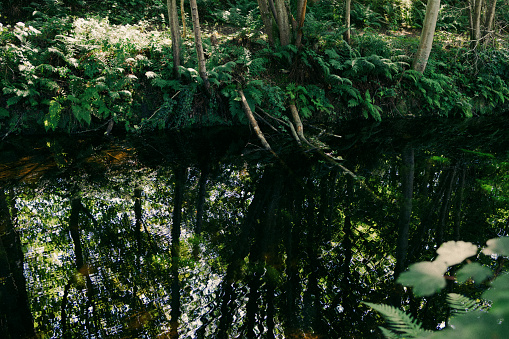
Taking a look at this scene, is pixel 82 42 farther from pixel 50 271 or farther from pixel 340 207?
pixel 340 207

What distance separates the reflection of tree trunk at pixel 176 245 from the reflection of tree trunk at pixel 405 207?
99.4 inches

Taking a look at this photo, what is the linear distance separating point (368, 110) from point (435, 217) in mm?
7044

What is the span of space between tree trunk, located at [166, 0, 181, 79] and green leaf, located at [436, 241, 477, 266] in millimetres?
9264

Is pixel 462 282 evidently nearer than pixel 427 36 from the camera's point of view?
Yes

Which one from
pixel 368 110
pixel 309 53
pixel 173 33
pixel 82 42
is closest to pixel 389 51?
pixel 368 110

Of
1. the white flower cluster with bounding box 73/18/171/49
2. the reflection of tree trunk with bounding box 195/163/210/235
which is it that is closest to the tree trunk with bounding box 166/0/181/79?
the white flower cluster with bounding box 73/18/171/49

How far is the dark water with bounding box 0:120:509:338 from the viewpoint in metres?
3.46

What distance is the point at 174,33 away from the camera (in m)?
9.55

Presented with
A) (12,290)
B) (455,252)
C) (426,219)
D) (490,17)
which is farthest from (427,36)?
(12,290)

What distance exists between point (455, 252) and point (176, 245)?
3802 millimetres

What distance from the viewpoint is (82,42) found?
9.55 metres

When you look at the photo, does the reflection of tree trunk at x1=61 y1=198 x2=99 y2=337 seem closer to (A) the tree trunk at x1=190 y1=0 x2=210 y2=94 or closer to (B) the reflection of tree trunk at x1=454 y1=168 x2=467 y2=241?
(B) the reflection of tree trunk at x1=454 y1=168 x2=467 y2=241

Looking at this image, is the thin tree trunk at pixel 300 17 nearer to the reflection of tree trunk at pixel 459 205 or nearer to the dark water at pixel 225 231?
the dark water at pixel 225 231

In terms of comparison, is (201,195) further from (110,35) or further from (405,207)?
(110,35)
